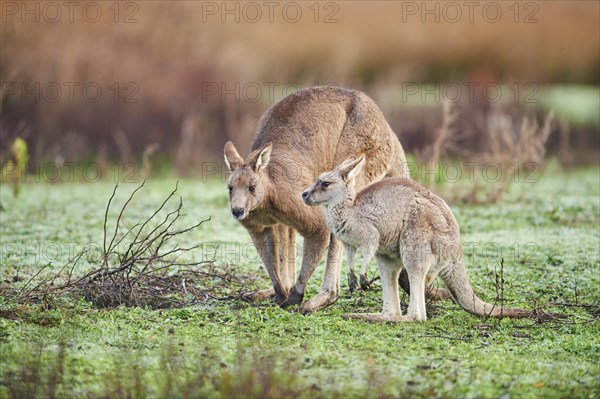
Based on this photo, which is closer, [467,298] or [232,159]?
[467,298]

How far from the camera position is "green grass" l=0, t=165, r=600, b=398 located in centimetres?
563

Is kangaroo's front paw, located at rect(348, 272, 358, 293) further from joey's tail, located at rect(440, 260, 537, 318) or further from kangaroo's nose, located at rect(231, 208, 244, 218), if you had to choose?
kangaroo's nose, located at rect(231, 208, 244, 218)

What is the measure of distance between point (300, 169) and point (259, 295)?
116cm

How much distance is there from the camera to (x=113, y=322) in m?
7.06

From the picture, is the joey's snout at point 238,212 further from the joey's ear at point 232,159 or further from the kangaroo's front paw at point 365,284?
the kangaroo's front paw at point 365,284

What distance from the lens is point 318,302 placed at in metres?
7.89

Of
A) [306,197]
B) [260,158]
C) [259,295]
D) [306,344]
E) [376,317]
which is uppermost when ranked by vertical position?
[260,158]

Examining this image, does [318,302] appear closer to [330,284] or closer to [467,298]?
[330,284]

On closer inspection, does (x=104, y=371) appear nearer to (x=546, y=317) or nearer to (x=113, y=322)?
(x=113, y=322)

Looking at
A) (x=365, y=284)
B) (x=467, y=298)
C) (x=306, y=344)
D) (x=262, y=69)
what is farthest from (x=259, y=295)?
(x=262, y=69)

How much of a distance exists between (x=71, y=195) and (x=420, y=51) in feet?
37.9

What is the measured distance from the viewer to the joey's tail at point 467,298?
24.2 feet

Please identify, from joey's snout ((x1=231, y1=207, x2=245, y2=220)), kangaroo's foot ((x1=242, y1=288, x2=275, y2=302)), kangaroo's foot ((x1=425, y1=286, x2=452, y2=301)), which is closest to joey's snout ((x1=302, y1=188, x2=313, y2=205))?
joey's snout ((x1=231, y1=207, x2=245, y2=220))

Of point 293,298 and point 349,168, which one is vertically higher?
point 349,168
